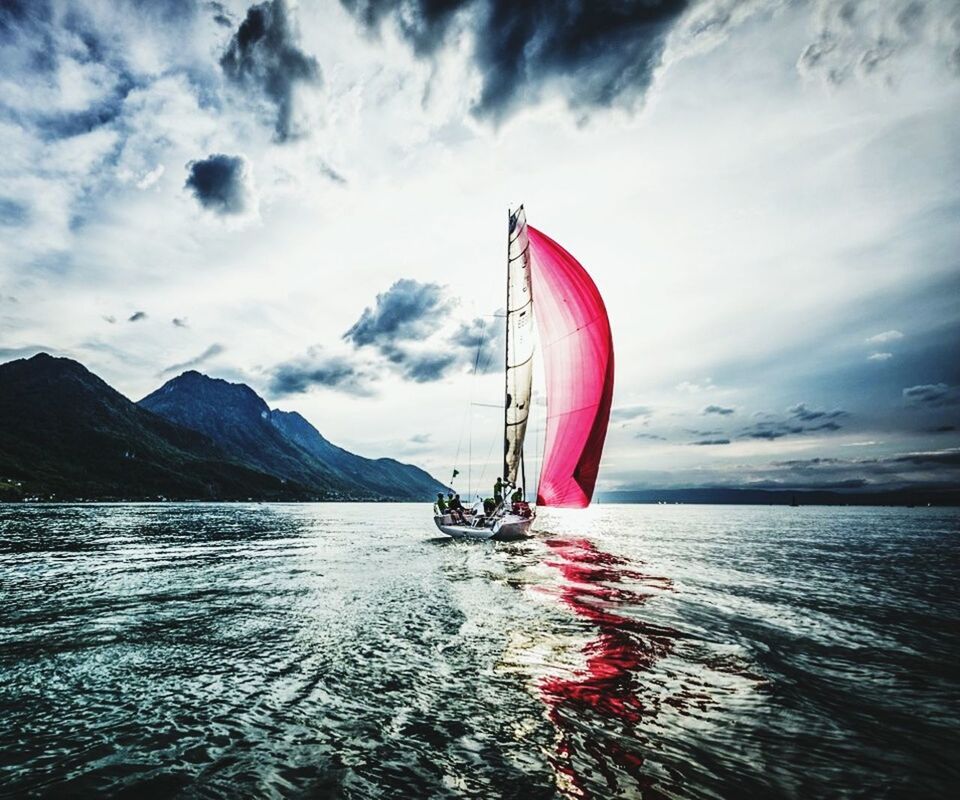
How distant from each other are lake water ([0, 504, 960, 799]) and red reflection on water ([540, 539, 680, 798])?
5 cm

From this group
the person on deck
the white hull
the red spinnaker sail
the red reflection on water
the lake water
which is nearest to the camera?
→ the lake water

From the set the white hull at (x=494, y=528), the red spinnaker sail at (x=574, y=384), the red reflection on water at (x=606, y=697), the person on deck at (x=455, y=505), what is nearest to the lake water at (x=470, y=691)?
the red reflection on water at (x=606, y=697)

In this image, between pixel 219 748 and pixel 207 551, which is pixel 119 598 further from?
pixel 207 551

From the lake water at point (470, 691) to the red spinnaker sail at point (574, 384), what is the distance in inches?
423

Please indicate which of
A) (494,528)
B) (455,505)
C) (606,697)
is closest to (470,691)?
(606,697)

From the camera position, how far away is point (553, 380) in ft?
110

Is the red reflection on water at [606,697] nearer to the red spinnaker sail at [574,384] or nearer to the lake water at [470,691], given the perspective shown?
the lake water at [470,691]

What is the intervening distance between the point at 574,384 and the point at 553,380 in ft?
5.66

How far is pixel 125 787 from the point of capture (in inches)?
231

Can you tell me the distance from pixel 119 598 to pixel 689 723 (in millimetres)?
19066

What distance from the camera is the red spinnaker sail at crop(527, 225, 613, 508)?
30.6 m

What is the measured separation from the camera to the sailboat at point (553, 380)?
101 ft

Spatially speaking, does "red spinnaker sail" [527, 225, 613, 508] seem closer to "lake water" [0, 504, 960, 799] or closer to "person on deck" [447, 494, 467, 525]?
"person on deck" [447, 494, 467, 525]

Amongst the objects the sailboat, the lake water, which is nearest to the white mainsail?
the sailboat
